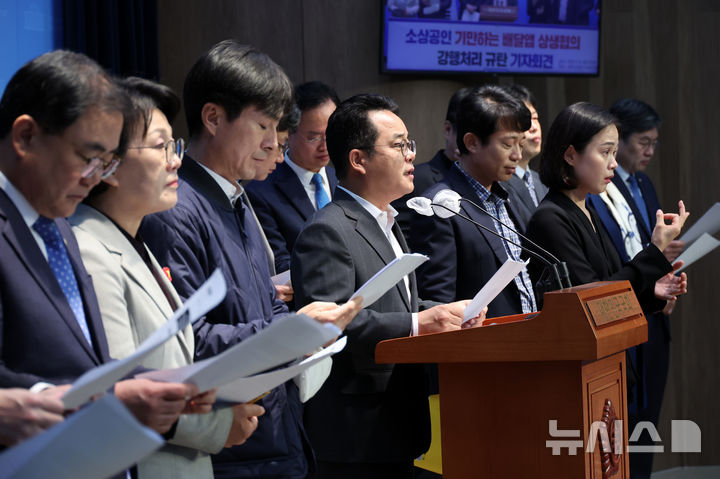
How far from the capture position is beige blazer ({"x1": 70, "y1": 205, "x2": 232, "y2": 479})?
5.05 feet

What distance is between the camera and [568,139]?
3.24 meters

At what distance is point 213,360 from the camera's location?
3.96 ft

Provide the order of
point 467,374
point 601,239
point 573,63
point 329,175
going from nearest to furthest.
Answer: point 467,374
point 601,239
point 329,175
point 573,63

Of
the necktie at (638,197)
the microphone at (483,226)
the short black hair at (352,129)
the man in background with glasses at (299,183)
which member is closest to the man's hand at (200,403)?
the microphone at (483,226)

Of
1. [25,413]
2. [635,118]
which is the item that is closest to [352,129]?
[25,413]

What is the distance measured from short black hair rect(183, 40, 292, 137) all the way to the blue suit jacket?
0.55 feet

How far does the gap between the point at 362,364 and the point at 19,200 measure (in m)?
1.16

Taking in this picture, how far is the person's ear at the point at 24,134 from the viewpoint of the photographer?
4.39 ft

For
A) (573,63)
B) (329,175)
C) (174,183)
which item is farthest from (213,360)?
(573,63)

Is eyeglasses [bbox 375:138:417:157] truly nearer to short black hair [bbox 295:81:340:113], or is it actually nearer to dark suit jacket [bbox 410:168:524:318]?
dark suit jacket [bbox 410:168:524:318]

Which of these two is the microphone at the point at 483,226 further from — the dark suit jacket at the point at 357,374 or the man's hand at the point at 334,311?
the man's hand at the point at 334,311

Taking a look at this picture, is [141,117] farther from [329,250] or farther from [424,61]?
[424,61]

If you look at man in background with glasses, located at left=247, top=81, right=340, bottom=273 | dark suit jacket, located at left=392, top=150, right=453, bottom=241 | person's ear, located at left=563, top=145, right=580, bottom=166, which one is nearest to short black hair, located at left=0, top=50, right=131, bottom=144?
man in background with glasses, located at left=247, top=81, right=340, bottom=273

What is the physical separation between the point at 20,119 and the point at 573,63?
14.2 feet
